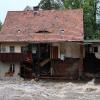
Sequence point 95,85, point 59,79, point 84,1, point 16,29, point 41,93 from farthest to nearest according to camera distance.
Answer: point 84,1 → point 16,29 → point 59,79 → point 95,85 → point 41,93

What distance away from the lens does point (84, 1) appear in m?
59.8

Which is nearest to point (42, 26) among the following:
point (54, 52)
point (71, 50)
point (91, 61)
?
point (54, 52)

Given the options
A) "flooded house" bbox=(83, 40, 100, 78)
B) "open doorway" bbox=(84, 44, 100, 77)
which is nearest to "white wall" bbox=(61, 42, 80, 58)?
"flooded house" bbox=(83, 40, 100, 78)

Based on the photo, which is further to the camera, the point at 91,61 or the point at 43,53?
the point at 91,61

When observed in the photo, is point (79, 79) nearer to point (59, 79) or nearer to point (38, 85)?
point (59, 79)

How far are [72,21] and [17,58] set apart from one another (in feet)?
26.6

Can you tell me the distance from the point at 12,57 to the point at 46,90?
1034cm

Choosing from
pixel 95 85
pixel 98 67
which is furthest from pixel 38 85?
pixel 98 67

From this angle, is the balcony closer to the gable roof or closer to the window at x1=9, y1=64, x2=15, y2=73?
the window at x1=9, y1=64, x2=15, y2=73

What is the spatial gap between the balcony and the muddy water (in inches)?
125

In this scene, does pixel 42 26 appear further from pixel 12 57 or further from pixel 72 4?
pixel 72 4

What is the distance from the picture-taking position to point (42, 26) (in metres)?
47.3

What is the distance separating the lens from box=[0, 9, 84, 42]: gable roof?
1758 inches

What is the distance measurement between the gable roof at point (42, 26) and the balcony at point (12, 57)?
148 centimetres
